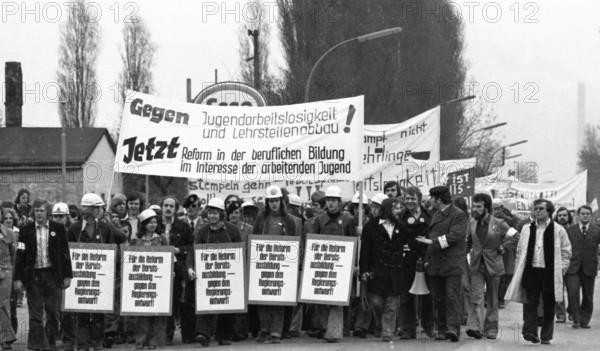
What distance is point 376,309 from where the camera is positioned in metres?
16.3

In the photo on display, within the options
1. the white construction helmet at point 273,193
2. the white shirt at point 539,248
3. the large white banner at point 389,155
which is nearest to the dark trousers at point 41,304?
the white construction helmet at point 273,193

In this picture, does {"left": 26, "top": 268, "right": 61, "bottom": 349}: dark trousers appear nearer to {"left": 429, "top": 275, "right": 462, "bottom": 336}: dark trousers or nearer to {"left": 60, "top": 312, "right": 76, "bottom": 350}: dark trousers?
{"left": 60, "top": 312, "right": 76, "bottom": 350}: dark trousers

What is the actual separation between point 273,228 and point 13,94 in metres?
57.5

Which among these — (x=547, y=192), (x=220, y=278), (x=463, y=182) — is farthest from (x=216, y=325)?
(x=547, y=192)

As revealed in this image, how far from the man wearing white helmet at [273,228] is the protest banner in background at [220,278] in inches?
16.1

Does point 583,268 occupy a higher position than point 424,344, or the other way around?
point 583,268

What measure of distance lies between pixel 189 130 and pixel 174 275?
241 cm

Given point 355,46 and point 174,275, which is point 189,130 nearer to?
point 174,275

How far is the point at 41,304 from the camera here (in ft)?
49.4

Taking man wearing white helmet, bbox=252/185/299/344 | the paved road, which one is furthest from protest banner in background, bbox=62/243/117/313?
man wearing white helmet, bbox=252/185/299/344

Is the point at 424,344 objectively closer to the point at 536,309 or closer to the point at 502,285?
the point at 536,309

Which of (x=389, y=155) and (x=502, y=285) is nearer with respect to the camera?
(x=389, y=155)

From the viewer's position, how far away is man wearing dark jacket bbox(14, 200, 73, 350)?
588 inches

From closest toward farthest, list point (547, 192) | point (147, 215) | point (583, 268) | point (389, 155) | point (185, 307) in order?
point (147, 215) < point (185, 307) < point (583, 268) < point (389, 155) < point (547, 192)
